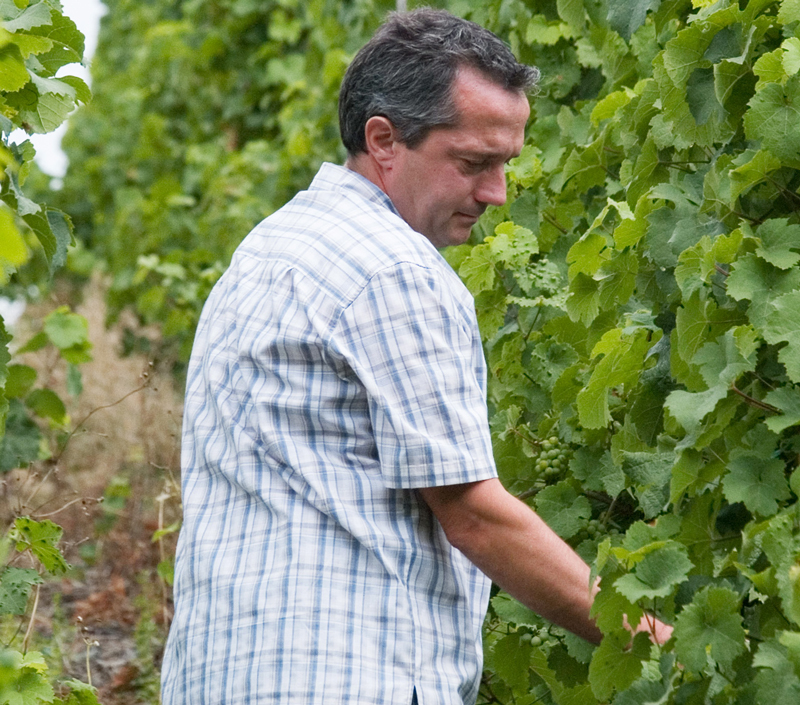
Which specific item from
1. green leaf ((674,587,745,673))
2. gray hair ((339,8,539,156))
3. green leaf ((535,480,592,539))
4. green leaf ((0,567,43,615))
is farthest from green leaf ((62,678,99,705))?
green leaf ((674,587,745,673))

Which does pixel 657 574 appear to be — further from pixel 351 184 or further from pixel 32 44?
pixel 32 44

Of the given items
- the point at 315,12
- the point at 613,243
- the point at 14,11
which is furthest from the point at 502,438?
the point at 315,12

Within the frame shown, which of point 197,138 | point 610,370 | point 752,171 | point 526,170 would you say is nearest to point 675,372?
point 610,370

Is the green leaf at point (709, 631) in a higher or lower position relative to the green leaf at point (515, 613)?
higher

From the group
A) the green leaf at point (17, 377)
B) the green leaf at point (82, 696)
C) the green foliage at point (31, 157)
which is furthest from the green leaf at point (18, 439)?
the green leaf at point (82, 696)

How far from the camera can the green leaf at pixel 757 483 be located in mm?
1587

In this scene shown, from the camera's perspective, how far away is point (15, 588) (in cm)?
220

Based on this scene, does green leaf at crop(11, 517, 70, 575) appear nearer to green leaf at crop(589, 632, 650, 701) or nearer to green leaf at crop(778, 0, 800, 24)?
green leaf at crop(589, 632, 650, 701)

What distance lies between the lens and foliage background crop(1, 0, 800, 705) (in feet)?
5.22

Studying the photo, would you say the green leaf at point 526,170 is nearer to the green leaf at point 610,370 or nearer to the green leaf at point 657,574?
the green leaf at point 610,370

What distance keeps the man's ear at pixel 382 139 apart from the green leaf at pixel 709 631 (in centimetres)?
91

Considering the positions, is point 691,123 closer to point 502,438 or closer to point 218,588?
point 502,438

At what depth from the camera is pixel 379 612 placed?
173 centimetres

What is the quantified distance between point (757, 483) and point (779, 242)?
1.12 ft
